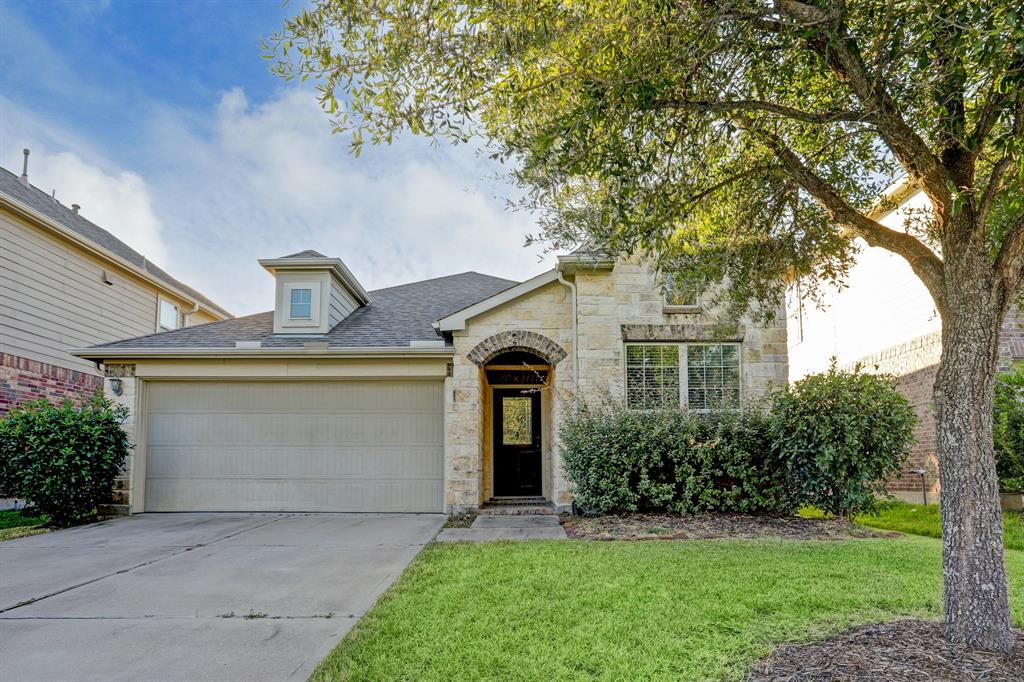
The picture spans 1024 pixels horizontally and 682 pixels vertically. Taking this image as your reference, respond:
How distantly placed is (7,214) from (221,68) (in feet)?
15.7

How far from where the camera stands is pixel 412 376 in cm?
1057

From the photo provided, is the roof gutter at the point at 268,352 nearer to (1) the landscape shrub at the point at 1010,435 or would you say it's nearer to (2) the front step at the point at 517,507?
(2) the front step at the point at 517,507

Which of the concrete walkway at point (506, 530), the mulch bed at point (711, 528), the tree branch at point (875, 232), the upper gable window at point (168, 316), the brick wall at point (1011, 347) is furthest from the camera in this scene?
the upper gable window at point (168, 316)

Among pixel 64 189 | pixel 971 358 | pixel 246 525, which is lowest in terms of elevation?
Result: pixel 246 525

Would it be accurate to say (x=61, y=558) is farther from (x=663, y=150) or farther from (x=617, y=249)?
(x=663, y=150)

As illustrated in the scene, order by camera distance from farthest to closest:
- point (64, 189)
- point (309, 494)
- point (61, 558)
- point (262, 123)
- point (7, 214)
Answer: point (64, 189) < point (262, 123) < point (7, 214) < point (309, 494) < point (61, 558)

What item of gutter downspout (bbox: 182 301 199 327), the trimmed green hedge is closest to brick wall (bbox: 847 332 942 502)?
the trimmed green hedge

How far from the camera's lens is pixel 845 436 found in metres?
7.99

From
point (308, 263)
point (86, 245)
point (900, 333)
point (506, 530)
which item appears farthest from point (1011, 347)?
point (86, 245)

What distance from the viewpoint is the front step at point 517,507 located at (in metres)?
10.0

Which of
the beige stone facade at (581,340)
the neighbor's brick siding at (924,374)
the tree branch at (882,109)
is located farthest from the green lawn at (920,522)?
the tree branch at (882,109)

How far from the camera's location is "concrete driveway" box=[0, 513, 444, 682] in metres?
3.68

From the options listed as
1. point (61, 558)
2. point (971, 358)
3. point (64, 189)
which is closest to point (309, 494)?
point (61, 558)

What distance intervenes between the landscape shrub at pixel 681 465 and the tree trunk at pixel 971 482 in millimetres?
5145
